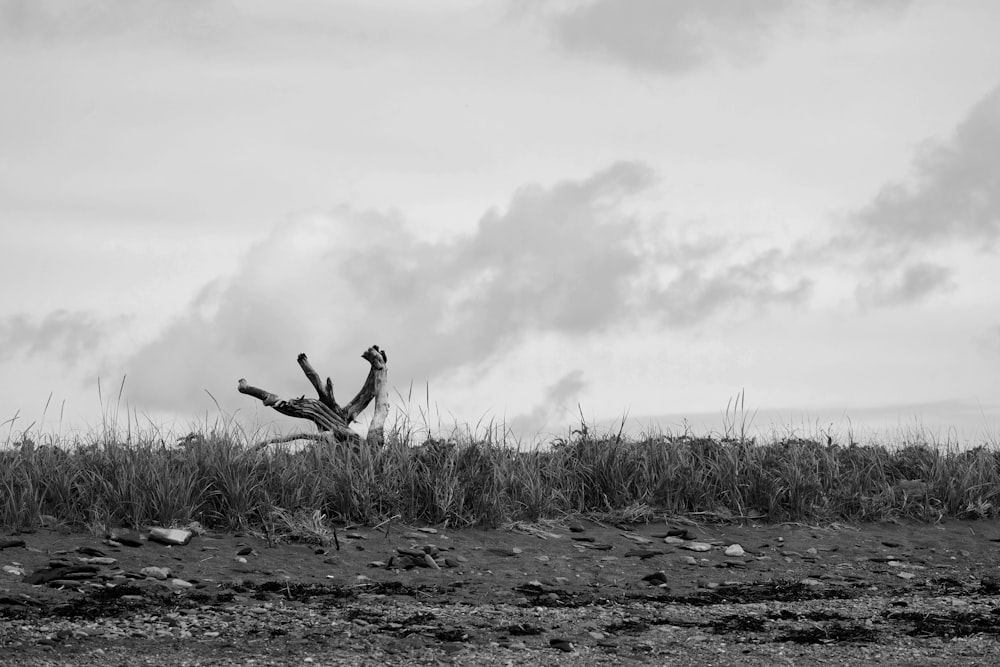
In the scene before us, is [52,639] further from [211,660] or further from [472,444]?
[472,444]

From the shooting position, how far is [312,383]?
13.7m

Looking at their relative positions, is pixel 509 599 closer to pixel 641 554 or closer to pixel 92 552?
pixel 641 554

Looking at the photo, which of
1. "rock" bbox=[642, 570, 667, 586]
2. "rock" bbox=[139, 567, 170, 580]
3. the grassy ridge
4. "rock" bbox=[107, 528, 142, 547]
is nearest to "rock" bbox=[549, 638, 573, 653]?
"rock" bbox=[642, 570, 667, 586]

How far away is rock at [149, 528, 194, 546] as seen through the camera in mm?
9117

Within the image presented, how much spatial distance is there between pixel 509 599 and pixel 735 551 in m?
3.21

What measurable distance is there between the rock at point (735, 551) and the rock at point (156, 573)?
5304 mm

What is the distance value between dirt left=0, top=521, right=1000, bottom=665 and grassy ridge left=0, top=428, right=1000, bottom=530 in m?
0.42

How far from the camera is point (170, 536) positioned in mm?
9141

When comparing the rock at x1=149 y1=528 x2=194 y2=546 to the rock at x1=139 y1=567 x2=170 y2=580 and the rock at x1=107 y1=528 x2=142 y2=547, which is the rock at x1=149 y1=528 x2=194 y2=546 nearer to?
the rock at x1=107 y1=528 x2=142 y2=547

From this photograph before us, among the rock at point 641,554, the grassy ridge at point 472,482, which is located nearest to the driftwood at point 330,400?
the grassy ridge at point 472,482

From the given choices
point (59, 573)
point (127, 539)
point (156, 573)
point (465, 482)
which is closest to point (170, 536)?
point (127, 539)

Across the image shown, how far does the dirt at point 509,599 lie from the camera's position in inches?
256

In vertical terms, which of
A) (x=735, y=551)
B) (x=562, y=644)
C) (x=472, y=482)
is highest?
(x=472, y=482)

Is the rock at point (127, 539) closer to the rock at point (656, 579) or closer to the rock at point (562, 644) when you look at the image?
the rock at point (562, 644)
